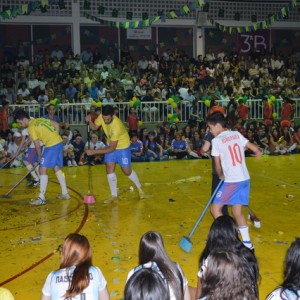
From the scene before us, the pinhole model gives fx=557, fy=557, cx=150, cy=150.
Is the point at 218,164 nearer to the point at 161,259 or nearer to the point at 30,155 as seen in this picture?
the point at 161,259

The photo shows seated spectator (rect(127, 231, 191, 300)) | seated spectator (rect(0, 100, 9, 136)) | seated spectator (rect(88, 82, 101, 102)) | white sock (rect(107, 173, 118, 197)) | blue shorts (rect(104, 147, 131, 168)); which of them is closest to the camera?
seated spectator (rect(127, 231, 191, 300))

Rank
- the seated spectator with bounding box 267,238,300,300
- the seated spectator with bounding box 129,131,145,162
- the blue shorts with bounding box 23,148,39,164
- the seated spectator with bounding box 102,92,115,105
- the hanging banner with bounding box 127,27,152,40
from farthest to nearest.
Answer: the hanging banner with bounding box 127,27,152,40, the seated spectator with bounding box 102,92,115,105, the seated spectator with bounding box 129,131,145,162, the blue shorts with bounding box 23,148,39,164, the seated spectator with bounding box 267,238,300,300

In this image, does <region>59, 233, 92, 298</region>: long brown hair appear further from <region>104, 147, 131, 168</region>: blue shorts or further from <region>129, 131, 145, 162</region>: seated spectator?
<region>129, 131, 145, 162</region>: seated spectator

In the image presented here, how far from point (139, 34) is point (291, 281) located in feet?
72.8

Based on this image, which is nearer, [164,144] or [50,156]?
[50,156]

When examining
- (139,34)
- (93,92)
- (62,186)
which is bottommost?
(62,186)

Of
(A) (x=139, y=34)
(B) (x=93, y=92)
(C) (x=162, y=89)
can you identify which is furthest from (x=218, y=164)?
(A) (x=139, y=34)

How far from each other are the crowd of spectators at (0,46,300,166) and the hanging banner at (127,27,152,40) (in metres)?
0.99

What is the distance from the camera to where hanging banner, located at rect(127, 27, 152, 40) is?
80.2 ft

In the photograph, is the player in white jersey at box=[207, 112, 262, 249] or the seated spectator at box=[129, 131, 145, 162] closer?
the player in white jersey at box=[207, 112, 262, 249]

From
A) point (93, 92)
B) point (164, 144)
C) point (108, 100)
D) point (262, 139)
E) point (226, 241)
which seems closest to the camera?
point (226, 241)

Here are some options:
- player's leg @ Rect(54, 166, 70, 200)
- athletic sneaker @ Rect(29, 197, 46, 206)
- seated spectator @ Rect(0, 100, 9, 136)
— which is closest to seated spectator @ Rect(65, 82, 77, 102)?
seated spectator @ Rect(0, 100, 9, 136)

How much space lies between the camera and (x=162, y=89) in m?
19.7

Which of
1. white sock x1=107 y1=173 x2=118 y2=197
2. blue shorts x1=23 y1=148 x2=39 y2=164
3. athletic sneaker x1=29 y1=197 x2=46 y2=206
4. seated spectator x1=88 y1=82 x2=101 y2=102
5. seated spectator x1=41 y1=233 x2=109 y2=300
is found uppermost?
seated spectator x1=88 y1=82 x2=101 y2=102
